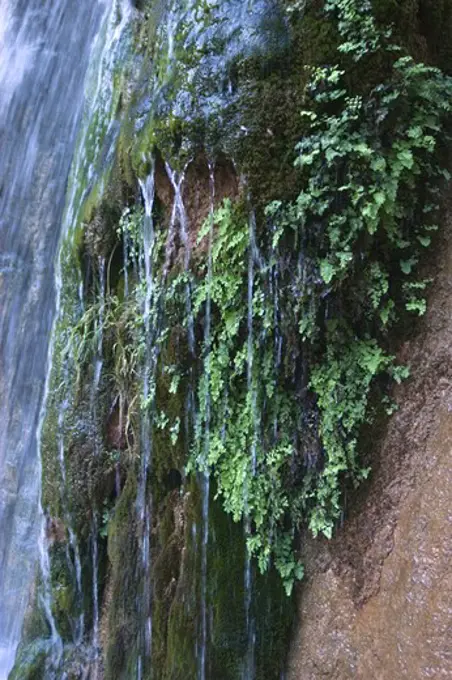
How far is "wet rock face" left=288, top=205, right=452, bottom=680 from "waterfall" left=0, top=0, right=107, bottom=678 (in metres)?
4.52

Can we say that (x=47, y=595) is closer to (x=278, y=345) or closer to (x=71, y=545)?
(x=71, y=545)

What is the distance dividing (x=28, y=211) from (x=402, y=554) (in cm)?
712

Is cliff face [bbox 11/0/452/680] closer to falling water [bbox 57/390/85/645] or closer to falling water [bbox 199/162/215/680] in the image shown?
falling water [bbox 199/162/215/680]

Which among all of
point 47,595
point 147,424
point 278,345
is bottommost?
point 47,595

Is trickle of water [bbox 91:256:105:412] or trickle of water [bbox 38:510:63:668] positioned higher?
trickle of water [bbox 91:256:105:412]

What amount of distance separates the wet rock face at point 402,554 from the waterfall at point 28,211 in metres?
4.52

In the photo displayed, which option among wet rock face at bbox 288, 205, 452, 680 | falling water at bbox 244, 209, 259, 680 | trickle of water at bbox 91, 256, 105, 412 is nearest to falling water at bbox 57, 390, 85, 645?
trickle of water at bbox 91, 256, 105, 412

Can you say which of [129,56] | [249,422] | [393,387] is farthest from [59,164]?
[393,387]

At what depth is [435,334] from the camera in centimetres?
353

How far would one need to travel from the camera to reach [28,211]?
328 inches

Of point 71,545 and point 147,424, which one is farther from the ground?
point 147,424

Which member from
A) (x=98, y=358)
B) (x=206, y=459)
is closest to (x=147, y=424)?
(x=206, y=459)

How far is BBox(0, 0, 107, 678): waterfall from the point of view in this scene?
7.46 metres

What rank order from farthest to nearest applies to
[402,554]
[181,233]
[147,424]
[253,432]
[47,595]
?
1. [47,595]
2. [147,424]
3. [181,233]
4. [253,432]
5. [402,554]
